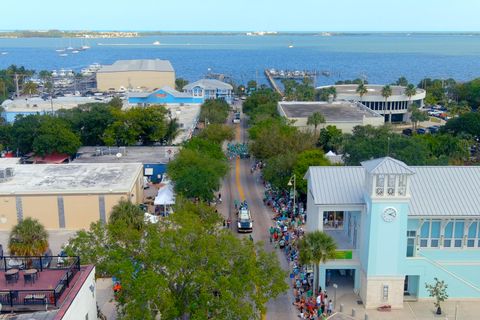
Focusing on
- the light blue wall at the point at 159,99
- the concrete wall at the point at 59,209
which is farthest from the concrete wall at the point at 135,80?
the concrete wall at the point at 59,209

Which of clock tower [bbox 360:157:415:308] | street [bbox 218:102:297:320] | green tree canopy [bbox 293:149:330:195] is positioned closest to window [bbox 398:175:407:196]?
clock tower [bbox 360:157:415:308]

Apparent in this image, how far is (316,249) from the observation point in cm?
2694

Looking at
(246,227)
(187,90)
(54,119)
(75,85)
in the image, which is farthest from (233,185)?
(75,85)

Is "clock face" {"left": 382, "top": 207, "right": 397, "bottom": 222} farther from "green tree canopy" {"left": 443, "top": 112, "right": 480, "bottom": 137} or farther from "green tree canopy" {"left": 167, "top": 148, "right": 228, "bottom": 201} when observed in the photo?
"green tree canopy" {"left": 443, "top": 112, "right": 480, "bottom": 137}

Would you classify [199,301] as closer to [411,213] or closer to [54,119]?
[411,213]

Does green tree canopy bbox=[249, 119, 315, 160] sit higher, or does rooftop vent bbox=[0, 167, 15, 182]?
green tree canopy bbox=[249, 119, 315, 160]

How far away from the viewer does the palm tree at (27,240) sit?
28906 mm

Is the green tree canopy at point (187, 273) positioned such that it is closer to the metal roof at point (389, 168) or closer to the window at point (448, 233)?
the metal roof at point (389, 168)

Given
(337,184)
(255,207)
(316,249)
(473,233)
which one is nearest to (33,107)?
(255,207)

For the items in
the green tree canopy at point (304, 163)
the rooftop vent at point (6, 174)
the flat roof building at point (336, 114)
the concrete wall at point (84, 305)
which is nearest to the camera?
the concrete wall at point (84, 305)

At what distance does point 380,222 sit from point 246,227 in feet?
40.2

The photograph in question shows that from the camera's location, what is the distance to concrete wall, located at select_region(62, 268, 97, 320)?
57.6 ft

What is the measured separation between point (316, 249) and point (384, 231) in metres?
3.60

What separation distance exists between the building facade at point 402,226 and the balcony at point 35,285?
1402cm
